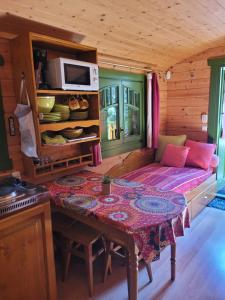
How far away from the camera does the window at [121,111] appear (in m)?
2.91

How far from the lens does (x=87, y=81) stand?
2168 millimetres

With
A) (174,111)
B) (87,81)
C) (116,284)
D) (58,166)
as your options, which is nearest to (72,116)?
(87,81)

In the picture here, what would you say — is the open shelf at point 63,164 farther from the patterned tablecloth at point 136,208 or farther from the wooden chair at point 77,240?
the wooden chair at point 77,240

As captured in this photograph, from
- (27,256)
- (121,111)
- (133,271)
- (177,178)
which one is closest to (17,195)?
(27,256)

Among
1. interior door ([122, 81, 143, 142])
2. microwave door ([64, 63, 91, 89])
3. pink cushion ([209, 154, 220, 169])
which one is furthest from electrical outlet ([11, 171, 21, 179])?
pink cushion ([209, 154, 220, 169])

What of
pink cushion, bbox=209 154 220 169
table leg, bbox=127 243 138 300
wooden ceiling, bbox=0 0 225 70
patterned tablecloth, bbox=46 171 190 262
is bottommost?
table leg, bbox=127 243 138 300

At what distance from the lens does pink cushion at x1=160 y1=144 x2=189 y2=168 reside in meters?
3.43

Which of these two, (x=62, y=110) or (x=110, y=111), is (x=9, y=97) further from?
(x=110, y=111)

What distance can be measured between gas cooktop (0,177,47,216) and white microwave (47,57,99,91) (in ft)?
2.85

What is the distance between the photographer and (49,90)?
75.4 inches

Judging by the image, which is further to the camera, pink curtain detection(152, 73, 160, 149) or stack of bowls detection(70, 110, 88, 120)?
pink curtain detection(152, 73, 160, 149)

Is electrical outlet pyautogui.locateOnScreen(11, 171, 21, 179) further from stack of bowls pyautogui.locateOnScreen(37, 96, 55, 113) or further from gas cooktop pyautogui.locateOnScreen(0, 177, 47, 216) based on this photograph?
stack of bowls pyautogui.locateOnScreen(37, 96, 55, 113)

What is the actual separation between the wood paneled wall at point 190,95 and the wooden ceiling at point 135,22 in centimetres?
45

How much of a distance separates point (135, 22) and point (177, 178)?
1859 mm
